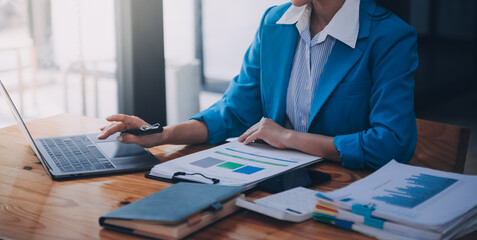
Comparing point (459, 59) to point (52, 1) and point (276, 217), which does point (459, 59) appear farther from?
point (276, 217)

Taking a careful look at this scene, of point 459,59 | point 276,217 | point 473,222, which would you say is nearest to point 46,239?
point 276,217

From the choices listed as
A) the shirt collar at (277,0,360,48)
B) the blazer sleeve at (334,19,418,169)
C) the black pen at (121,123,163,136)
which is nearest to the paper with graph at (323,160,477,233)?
the blazer sleeve at (334,19,418,169)

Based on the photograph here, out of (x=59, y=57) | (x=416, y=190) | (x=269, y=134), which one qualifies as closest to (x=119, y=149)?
(x=269, y=134)

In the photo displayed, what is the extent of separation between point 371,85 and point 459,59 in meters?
5.76

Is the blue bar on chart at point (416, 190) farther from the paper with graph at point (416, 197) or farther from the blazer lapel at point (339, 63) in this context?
the blazer lapel at point (339, 63)

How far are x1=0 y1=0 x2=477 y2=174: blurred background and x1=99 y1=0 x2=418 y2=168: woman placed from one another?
117 centimetres

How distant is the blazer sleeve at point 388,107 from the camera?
1.39 meters

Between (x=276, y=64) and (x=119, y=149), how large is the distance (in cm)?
58

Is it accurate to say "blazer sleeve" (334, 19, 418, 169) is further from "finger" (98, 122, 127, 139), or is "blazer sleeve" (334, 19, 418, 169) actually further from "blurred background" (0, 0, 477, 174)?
"blurred background" (0, 0, 477, 174)

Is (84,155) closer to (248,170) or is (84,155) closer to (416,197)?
(248,170)

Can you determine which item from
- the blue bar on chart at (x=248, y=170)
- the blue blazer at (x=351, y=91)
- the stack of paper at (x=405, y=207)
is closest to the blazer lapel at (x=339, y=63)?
the blue blazer at (x=351, y=91)

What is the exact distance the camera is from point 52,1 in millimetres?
3031

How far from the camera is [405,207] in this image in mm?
968

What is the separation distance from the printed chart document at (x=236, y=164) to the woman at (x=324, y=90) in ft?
0.17
